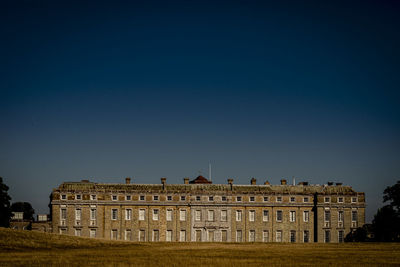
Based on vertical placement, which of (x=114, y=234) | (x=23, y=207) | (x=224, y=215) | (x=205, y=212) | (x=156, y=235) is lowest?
(x=156, y=235)

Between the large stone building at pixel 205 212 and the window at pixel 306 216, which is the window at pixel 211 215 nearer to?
the large stone building at pixel 205 212

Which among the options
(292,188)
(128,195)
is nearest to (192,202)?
(128,195)

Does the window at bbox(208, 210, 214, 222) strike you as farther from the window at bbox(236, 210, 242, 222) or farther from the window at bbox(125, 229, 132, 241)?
the window at bbox(125, 229, 132, 241)

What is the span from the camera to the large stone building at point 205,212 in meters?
78.0

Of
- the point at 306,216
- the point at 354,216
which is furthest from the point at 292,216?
the point at 354,216

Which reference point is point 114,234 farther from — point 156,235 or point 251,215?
point 251,215

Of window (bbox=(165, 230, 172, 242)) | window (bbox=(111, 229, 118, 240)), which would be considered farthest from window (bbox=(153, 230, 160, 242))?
window (bbox=(111, 229, 118, 240))

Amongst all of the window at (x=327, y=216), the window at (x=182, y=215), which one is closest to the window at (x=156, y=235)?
the window at (x=182, y=215)

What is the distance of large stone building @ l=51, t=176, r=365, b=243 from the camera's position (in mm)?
78000

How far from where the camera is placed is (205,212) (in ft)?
264

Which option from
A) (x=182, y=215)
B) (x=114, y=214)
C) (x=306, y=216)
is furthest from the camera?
(x=306, y=216)

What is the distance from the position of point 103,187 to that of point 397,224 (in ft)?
136

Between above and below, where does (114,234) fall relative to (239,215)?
below

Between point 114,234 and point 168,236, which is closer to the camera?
point 114,234
